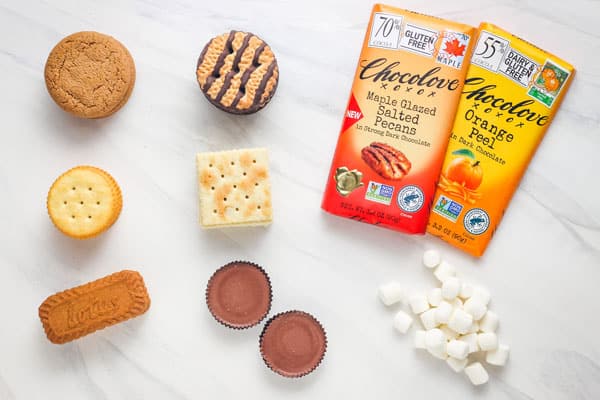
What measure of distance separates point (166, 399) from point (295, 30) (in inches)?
32.1

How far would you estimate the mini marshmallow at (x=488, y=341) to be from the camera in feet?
4.22

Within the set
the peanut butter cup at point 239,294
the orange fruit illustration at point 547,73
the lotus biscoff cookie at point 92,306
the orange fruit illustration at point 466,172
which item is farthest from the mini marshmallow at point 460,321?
the lotus biscoff cookie at point 92,306

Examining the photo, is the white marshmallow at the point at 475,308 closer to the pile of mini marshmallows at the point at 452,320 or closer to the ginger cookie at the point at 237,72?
the pile of mini marshmallows at the point at 452,320

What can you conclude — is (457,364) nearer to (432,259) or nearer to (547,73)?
(432,259)

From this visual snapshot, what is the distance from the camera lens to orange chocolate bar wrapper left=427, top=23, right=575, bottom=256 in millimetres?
1228

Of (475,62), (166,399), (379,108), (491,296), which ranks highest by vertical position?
(475,62)

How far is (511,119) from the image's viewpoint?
4.09 ft

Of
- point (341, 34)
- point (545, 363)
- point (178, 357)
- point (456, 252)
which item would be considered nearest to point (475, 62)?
point (341, 34)

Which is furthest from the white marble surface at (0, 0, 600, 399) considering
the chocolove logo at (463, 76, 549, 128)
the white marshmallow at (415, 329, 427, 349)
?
the chocolove logo at (463, 76, 549, 128)

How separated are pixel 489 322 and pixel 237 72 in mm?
726

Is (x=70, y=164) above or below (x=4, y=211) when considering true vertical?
above

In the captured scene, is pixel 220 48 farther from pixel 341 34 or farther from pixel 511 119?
pixel 511 119

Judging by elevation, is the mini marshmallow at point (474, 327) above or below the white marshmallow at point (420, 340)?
above

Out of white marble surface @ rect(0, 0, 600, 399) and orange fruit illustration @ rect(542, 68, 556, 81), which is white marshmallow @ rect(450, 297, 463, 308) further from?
orange fruit illustration @ rect(542, 68, 556, 81)
